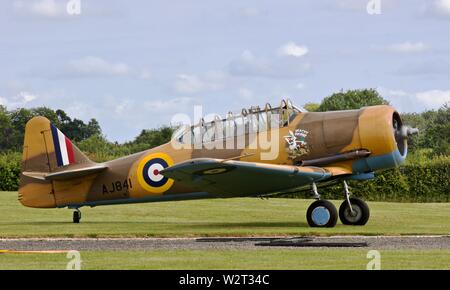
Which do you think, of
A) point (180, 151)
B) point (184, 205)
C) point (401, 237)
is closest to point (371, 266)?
point (401, 237)

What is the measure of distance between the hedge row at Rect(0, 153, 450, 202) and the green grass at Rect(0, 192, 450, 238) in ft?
17.4

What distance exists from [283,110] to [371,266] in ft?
29.1

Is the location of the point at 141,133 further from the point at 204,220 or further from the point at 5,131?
the point at 204,220

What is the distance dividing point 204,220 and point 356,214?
523 centimetres

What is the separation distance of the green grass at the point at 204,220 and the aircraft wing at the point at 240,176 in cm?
89

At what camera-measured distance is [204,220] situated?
2427 centimetres

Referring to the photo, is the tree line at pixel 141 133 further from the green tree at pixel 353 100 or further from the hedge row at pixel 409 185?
the hedge row at pixel 409 185

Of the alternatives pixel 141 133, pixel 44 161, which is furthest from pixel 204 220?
pixel 141 133

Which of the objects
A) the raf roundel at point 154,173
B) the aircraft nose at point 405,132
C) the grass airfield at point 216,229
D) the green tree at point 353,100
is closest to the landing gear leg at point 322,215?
the grass airfield at point 216,229

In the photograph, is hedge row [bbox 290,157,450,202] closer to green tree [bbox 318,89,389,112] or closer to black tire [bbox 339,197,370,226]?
black tire [bbox 339,197,370,226]

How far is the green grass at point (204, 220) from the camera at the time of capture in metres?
18.5

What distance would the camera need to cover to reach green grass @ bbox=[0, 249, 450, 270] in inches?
471

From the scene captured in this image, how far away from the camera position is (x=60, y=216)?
26078 millimetres
